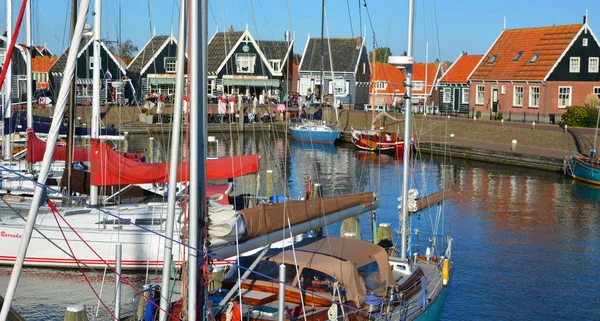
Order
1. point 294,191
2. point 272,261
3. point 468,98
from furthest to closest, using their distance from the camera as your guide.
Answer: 1. point 468,98
2. point 294,191
3. point 272,261

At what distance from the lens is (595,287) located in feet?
83.4

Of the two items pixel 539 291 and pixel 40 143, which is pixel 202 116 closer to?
pixel 539 291

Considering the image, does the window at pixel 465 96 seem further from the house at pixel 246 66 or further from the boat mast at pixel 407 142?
the boat mast at pixel 407 142

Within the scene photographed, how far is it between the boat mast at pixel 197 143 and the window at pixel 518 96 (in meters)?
59.9

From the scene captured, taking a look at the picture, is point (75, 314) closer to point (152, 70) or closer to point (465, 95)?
point (465, 95)

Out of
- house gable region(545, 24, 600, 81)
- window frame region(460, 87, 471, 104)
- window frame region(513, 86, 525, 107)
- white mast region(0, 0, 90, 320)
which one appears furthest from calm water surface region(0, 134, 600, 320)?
window frame region(460, 87, 471, 104)

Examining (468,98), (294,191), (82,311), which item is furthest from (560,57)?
(82,311)

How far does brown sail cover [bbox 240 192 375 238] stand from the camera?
13820 mm

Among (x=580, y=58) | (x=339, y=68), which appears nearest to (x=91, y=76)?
(x=339, y=68)

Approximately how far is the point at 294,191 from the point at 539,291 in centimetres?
1796

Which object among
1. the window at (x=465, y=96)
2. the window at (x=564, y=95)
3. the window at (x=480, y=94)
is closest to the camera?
the window at (x=564, y=95)

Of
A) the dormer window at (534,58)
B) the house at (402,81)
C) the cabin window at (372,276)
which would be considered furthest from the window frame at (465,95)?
the cabin window at (372,276)

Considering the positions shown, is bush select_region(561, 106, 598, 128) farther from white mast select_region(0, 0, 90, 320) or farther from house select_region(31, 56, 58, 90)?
house select_region(31, 56, 58, 90)

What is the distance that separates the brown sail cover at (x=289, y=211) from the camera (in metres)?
13.8
